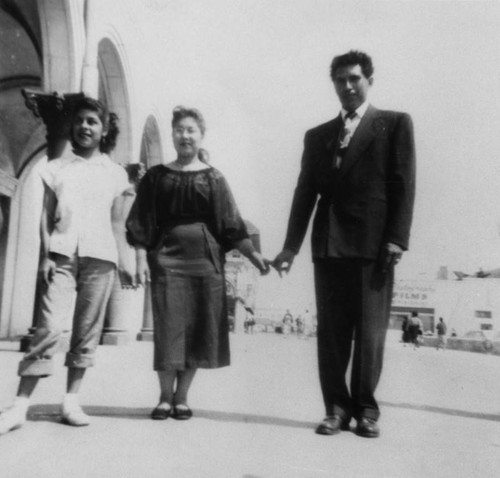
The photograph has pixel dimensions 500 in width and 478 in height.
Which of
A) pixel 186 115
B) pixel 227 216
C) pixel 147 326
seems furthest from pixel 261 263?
pixel 147 326

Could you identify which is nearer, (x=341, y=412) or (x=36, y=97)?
(x=341, y=412)

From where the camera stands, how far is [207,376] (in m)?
2.89

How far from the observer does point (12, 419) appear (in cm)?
184

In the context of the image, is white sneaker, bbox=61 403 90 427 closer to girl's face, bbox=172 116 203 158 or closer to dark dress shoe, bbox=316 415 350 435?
dark dress shoe, bbox=316 415 350 435

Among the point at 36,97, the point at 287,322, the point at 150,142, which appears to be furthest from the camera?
the point at 150,142

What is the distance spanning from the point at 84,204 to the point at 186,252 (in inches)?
16.2

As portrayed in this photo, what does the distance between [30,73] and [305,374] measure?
22.2 feet

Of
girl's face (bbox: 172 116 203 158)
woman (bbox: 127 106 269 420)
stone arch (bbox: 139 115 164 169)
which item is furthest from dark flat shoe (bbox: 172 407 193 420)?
stone arch (bbox: 139 115 164 169)

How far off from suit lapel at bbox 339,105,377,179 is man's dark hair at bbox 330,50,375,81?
172 mm

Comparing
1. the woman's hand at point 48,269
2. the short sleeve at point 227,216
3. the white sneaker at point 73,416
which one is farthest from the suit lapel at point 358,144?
the white sneaker at point 73,416

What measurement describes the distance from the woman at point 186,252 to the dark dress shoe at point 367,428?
1.74ft

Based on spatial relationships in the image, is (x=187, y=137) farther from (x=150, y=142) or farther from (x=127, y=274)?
(x=150, y=142)

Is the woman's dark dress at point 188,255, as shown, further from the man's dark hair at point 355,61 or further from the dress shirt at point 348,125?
the man's dark hair at point 355,61

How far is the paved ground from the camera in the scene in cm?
153
